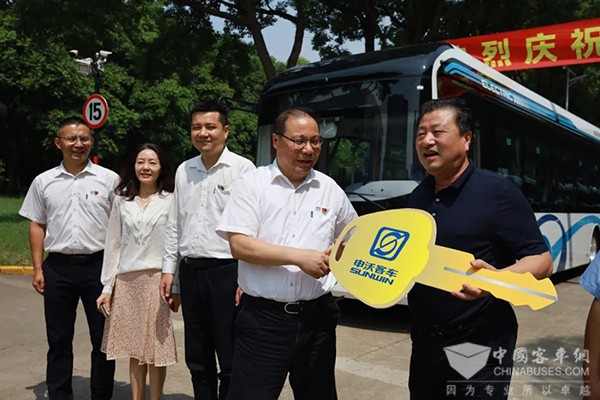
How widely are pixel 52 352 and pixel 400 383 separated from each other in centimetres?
264

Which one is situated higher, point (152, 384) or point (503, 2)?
point (503, 2)

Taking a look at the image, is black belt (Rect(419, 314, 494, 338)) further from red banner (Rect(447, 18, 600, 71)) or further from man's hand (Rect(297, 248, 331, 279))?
red banner (Rect(447, 18, 600, 71))

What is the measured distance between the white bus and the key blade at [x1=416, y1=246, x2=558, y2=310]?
13.4ft

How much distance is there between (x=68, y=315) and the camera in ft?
13.1

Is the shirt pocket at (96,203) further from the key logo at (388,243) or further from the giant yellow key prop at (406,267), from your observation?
the key logo at (388,243)

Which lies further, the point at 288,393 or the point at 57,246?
the point at 288,393

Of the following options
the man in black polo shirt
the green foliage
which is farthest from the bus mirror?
the green foliage

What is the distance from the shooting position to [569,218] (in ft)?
33.0

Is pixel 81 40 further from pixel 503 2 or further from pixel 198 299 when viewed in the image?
pixel 198 299

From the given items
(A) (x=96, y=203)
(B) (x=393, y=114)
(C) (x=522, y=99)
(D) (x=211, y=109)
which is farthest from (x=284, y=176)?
(C) (x=522, y=99)

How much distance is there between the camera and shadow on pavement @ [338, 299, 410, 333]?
6.74 metres

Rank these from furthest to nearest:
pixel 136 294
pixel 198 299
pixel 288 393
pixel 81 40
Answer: pixel 81 40, pixel 288 393, pixel 136 294, pixel 198 299

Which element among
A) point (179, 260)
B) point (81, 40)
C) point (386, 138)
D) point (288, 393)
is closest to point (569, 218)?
point (386, 138)

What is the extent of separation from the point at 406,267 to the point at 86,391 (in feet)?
10.9
